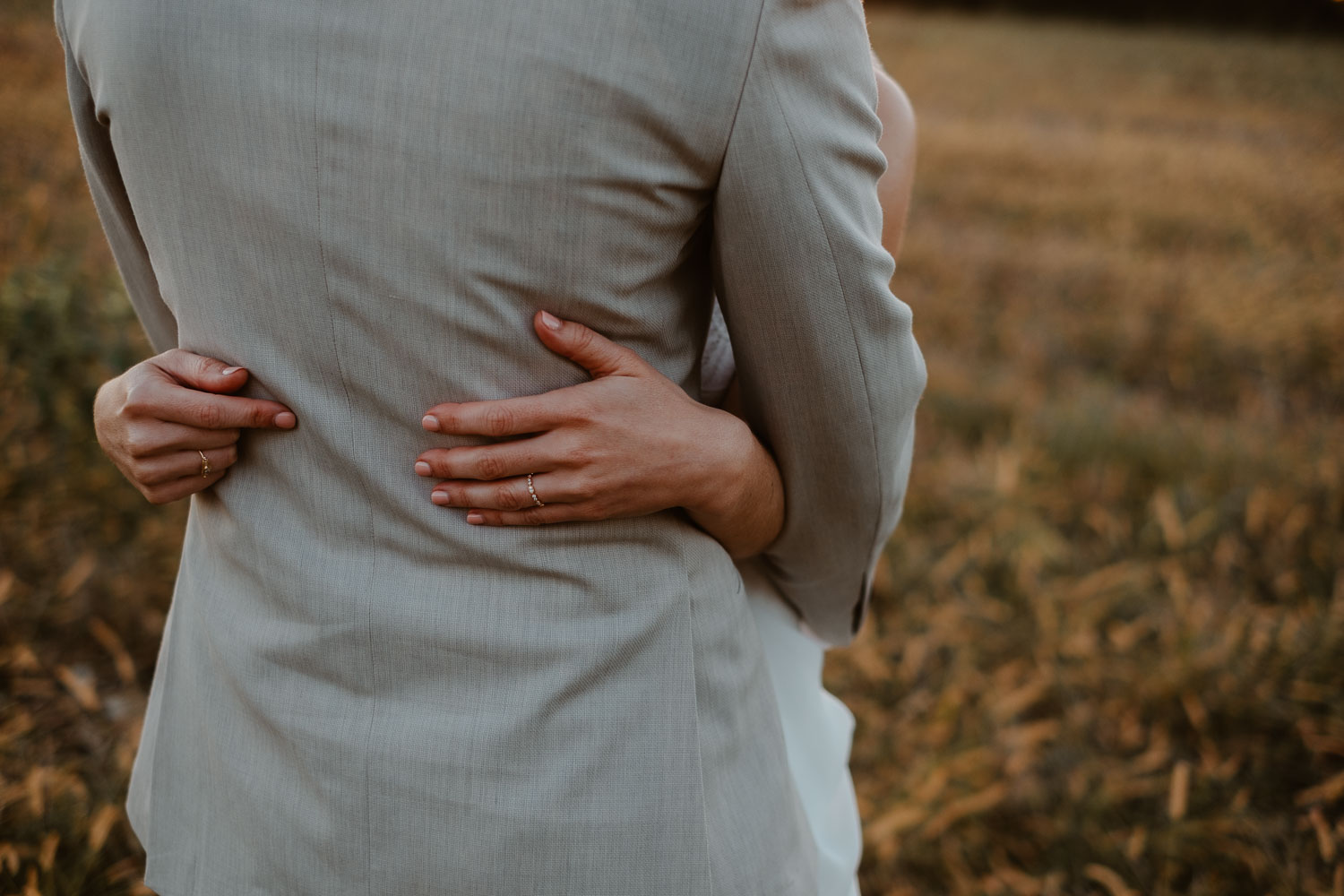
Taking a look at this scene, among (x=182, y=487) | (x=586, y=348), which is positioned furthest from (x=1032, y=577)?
(x=182, y=487)

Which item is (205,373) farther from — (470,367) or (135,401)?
(470,367)

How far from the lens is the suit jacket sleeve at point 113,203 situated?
959 mm

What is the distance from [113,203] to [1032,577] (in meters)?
3.26

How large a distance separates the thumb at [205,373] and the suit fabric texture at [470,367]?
0.07 ft

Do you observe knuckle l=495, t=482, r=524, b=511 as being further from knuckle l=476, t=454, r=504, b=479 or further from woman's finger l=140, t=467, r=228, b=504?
woman's finger l=140, t=467, r=228, b=504

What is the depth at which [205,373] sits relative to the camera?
0.93 metres

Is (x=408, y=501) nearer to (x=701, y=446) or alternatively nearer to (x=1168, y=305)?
(x=701, y=446)

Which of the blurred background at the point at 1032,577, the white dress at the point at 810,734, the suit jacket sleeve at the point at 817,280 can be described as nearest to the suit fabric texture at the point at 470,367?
the suit jacket sleeve at the point at 817,280

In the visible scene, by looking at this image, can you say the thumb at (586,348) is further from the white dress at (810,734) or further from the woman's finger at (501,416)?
the white dress at (810,734)

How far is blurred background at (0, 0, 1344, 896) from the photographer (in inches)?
97.1

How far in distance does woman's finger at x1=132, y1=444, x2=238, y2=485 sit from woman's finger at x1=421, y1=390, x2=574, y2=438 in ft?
0.82

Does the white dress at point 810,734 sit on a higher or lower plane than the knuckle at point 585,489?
lower

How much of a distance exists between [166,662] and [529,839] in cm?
55

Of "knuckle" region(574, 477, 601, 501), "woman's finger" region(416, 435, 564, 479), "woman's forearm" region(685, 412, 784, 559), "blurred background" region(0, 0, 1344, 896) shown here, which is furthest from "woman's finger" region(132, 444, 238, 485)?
"blurred background" region(0, 0, 1344, 896)
